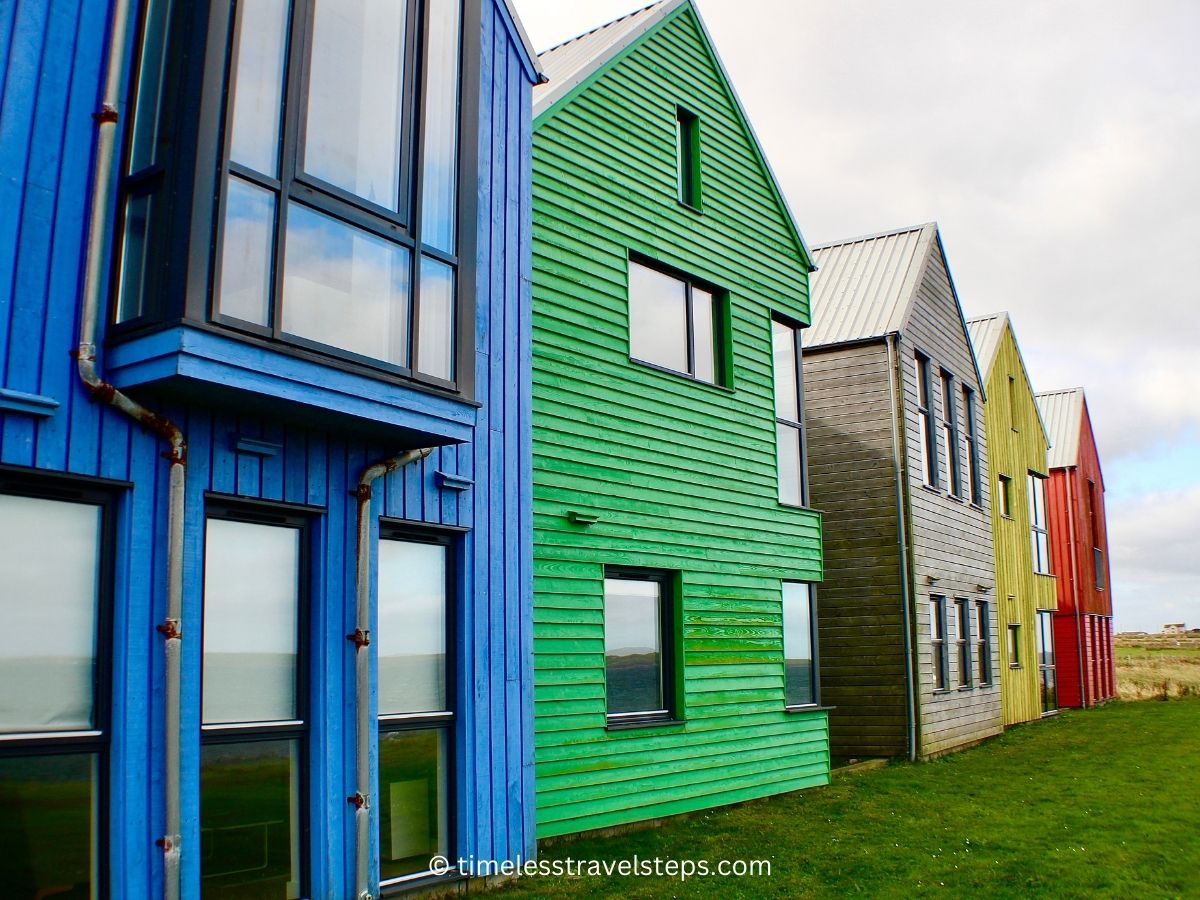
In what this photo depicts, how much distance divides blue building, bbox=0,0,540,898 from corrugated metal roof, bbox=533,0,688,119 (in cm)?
275

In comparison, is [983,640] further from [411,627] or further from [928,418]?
[411,627]

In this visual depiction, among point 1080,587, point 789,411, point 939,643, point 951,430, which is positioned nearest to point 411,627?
point 789,411

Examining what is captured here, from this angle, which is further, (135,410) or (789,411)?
(789,411)

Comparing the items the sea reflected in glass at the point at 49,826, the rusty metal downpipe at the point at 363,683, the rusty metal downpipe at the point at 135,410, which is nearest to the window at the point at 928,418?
the rusty metal downpipe at the point at 363,683

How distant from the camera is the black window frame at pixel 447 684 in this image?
8102mm

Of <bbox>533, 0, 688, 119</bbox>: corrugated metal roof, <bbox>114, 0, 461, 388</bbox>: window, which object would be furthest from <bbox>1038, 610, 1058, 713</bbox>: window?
<bbox>114, 0, 461, 388</bbox>: window

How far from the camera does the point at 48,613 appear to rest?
6016mm

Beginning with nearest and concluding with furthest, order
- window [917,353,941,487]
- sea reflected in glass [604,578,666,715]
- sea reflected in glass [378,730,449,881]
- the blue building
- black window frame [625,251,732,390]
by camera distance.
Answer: the blue building, sea reflected in glass [378,730,449,881], sea reflected in glass [604,578,666,715], black window frame [625,251,732,390], window [917,353,941,487]

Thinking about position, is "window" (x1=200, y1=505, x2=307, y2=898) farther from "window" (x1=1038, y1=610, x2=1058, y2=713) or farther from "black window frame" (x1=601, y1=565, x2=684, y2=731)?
A: "window" (x1=1038, y1=610, x2=1058, y2=713)

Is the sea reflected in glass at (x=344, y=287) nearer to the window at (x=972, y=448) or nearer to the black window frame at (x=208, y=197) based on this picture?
the black window frame at (x=208, y=197)

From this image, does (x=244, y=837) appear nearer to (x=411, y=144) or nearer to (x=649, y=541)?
(x=411, y=144)

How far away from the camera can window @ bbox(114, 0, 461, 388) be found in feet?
20.9

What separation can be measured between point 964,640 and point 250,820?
1622cm

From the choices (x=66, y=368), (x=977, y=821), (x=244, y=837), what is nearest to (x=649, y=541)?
(x=977, y=821)
